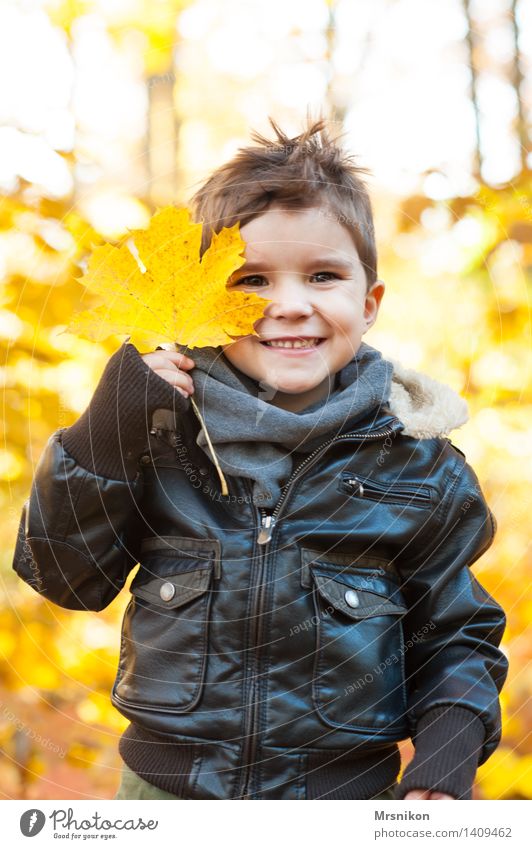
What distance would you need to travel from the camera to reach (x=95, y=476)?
4.32 ft

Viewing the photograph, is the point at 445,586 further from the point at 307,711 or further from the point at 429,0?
the point at 429,0

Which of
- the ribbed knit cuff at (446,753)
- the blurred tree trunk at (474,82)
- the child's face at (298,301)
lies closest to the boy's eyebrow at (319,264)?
the child's face at (298,301)

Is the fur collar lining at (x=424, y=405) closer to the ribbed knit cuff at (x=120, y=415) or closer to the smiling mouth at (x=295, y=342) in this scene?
the smiling mouth at (x=295, y=342)

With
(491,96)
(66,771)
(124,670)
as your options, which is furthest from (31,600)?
(491,96)

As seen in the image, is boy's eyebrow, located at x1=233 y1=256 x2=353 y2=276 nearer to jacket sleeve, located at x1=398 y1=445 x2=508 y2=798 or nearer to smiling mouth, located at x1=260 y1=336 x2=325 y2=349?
smiling mouth, located at x1=260 y1=336 x2=325 y2=349

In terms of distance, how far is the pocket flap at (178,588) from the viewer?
52.1 inches

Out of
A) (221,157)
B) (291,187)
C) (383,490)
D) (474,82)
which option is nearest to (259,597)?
(383,490)

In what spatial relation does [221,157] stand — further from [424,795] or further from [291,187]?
[424,795]

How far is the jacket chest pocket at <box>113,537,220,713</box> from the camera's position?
1.31m

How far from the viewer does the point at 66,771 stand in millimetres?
3109

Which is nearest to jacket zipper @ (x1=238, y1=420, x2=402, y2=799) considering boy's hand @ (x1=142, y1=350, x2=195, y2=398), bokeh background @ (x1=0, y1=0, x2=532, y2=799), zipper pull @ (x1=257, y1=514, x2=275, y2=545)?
zipper pull @ (x1=257, y1=514, x2=275, y2=545)

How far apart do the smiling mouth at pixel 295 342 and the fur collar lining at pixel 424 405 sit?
6.4 inches

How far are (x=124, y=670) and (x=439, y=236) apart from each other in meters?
1.61

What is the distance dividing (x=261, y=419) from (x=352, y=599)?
0.31 metres
